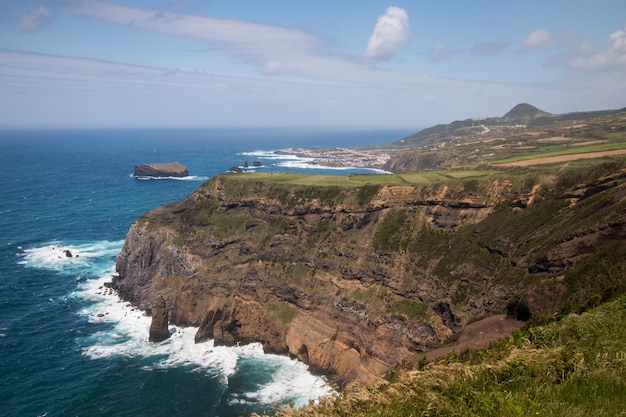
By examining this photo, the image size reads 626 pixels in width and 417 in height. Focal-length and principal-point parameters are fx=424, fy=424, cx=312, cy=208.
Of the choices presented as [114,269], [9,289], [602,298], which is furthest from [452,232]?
[9,289]

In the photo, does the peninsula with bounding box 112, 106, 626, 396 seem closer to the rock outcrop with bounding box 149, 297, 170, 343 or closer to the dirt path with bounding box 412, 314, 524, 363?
the rock outcrop with bounding box 149, 297, 170, 343

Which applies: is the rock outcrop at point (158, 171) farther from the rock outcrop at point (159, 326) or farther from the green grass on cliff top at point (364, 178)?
the rock outcrop at point (159, 326)

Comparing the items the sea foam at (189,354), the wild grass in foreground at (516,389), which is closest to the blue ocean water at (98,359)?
the sea foam at (189,354)

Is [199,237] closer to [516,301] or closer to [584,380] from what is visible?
[516,301]

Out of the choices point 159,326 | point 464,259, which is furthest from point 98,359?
point 464,259

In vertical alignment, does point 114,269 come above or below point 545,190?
below

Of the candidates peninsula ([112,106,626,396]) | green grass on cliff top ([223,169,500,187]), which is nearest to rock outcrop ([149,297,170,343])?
peninsula ([112,106,626,396])
